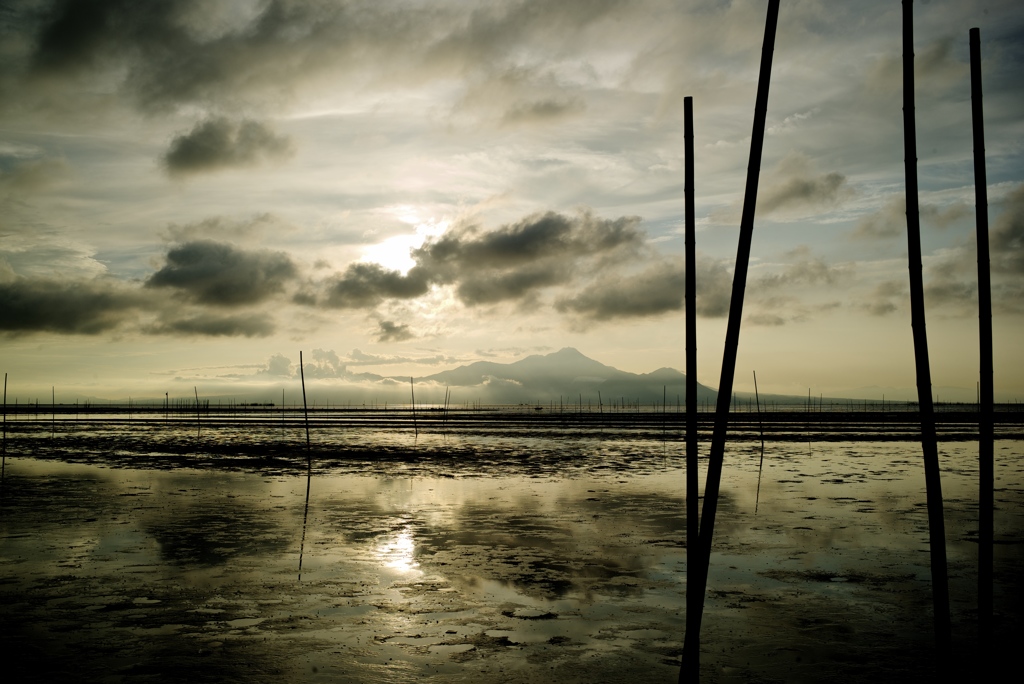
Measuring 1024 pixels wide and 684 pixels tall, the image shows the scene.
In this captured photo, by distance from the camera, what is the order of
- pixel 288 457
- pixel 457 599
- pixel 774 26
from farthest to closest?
pixel 288 457, pixel 457 599, pixel 774 26

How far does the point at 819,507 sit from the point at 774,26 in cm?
1950

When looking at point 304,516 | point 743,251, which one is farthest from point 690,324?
point 304,516

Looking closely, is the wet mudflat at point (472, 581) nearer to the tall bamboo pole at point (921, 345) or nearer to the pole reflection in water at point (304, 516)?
the pole reflection in water at point (304, 516)

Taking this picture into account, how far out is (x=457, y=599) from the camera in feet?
42.2

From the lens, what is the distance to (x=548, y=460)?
4134cm

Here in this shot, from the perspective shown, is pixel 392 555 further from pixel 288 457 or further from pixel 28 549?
pixel 288 457

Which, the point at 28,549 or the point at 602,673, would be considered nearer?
the point at 602,673

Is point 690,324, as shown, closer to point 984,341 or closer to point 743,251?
point 743,251

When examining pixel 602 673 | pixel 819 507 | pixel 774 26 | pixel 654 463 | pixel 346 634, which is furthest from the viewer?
pixel 654 463

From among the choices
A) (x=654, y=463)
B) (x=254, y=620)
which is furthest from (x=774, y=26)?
(x=654, y=463)

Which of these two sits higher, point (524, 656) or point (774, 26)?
point (774, 26)

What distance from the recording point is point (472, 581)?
14.1 m

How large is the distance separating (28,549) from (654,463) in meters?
29.4

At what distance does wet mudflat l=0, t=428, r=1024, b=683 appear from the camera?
32.8ft
